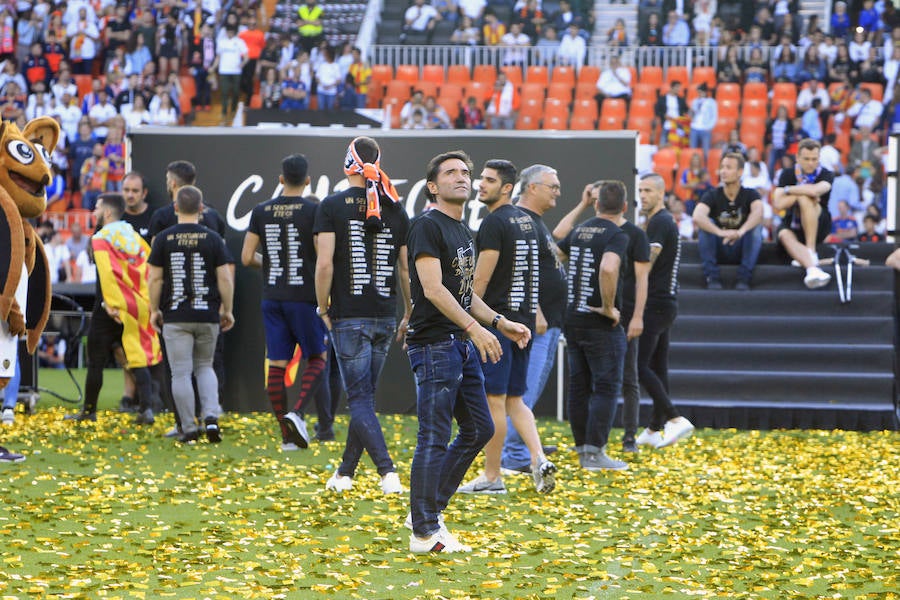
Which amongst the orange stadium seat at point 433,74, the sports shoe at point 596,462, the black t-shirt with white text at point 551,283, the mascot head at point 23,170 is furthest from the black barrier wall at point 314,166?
the orange stadium seat at point 433,74

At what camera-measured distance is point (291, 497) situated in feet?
22.8

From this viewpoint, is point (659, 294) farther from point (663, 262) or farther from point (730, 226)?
point (730, 226)

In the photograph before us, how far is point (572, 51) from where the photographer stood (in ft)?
75.2

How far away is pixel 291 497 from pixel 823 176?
6.69 m

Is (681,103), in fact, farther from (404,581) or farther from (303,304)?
(404,581)

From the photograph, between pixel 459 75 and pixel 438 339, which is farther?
pixel 459 75

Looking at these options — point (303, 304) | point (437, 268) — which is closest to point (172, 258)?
point (303, 304)

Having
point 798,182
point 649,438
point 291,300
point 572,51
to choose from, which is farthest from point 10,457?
point 572,51

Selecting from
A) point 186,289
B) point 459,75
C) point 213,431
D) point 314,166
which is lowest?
point 213,431

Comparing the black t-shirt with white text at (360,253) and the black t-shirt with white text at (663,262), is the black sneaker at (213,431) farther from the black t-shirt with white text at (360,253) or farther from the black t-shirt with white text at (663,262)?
the black t-shirt with white text at (663,262)

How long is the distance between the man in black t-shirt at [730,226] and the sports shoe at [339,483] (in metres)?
5.48

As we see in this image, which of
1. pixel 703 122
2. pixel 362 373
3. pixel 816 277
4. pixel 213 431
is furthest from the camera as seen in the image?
pixel 703 122

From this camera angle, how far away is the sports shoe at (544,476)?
7.01 metres

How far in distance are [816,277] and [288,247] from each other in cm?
487
